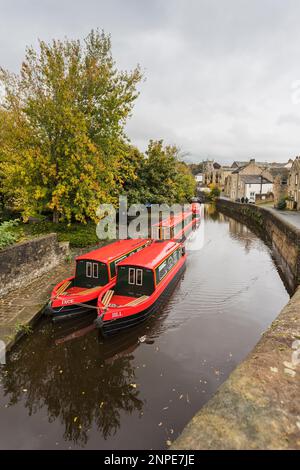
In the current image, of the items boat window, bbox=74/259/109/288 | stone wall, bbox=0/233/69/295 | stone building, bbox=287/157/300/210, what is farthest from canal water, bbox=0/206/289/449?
stone building, bbox=287/157/300/210

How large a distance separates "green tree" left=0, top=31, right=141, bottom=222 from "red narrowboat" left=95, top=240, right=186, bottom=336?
6.35 metres

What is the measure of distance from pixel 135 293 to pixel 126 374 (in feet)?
10.1

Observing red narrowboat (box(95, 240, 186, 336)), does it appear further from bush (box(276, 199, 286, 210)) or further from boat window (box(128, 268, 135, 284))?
bush (box(276, 199, 286, 210))

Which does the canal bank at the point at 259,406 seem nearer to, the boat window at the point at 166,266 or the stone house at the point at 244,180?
the boat window at the point at 166,266

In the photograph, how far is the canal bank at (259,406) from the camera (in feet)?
11.9

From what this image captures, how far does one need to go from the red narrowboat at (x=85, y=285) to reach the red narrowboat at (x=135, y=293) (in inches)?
21.5

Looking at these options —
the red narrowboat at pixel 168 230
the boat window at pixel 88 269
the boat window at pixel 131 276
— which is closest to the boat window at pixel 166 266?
the boat window at pixel 131 276

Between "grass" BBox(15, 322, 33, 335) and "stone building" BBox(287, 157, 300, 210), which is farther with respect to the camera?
"stone building" BBox(287, 157, 300, 210)

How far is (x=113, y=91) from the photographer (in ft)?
51.0

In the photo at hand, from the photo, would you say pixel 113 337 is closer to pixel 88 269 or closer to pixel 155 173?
pixel 88 269

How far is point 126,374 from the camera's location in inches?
289

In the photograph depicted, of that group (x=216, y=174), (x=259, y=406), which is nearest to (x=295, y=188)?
(x=259, y=406)

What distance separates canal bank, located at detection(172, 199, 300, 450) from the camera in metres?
3.61

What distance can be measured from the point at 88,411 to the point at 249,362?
12.9 feet
